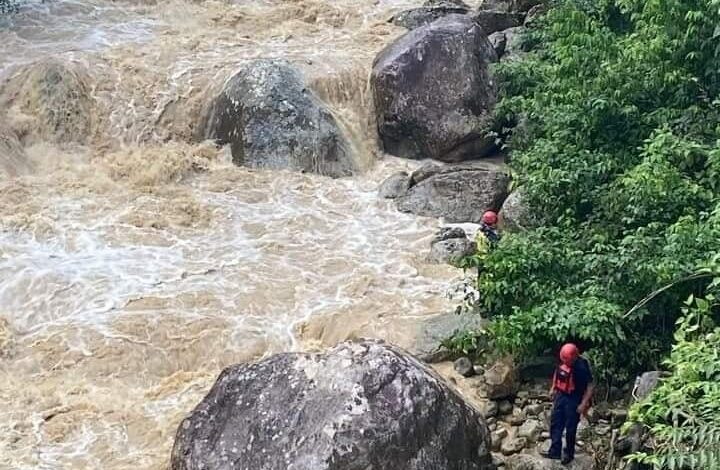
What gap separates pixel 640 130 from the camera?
36.2ft

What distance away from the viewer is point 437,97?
15.9 m

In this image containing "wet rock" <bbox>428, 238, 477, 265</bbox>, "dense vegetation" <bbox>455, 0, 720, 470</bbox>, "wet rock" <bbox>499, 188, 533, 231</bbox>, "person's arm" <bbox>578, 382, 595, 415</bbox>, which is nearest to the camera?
Answer: "dense vegetation" <bbox>455, 0, 720, 470</bbox>

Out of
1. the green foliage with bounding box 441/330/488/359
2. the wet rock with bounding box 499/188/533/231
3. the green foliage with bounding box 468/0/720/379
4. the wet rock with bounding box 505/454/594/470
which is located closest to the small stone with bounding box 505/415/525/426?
the wet rock with bounding box 505/454/594/470

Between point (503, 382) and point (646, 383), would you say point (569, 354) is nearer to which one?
point (646, 383)

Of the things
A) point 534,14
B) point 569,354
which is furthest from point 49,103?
point 569,354

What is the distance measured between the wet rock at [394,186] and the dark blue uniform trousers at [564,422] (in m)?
7.19

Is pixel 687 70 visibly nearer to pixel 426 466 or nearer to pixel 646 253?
pixel 646 253

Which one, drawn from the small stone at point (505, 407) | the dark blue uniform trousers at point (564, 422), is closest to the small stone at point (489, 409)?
the small stone at point (505, 407)

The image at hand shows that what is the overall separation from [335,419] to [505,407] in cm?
241

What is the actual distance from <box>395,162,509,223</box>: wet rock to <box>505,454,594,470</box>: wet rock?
19.9 feet

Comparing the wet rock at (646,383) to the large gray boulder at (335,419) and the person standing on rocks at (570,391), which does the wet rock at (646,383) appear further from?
the large gray boulder at (335,419)

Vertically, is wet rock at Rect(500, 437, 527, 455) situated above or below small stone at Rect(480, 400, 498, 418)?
above

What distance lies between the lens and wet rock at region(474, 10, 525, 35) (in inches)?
712

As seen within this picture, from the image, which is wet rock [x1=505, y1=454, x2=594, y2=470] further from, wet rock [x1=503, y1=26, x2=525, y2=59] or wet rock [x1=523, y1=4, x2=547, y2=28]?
wet rock [x1=523, y1=4, x2=547, y2=28]
